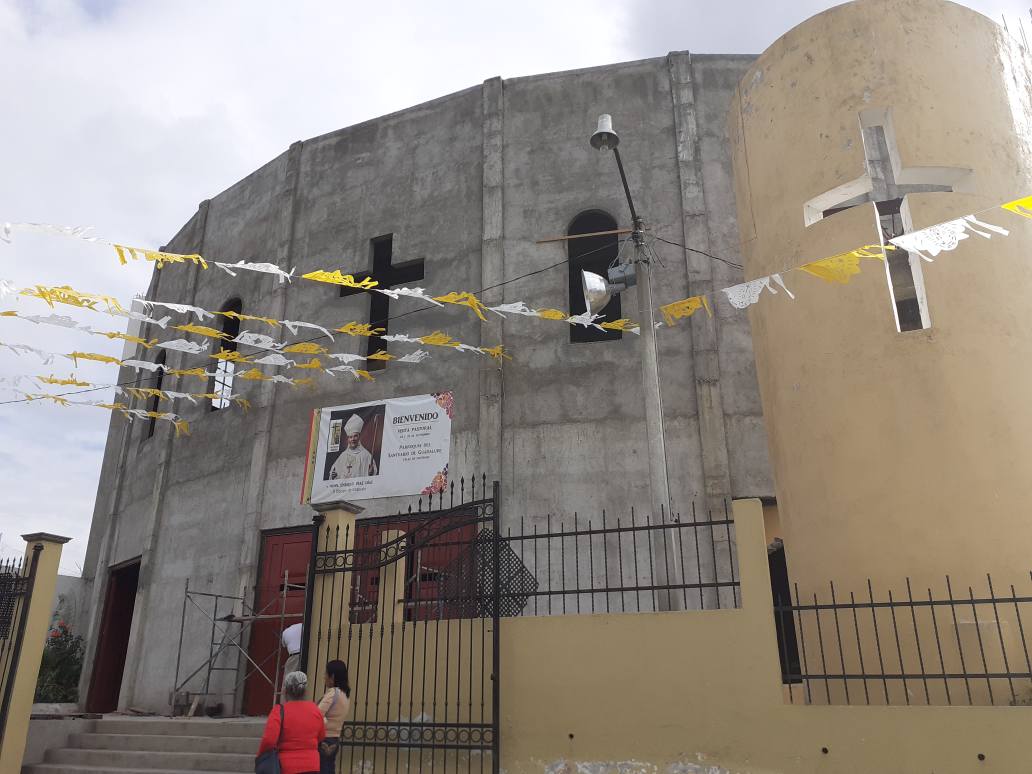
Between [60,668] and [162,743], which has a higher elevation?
[60,668]

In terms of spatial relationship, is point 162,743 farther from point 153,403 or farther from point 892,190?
point 892,190

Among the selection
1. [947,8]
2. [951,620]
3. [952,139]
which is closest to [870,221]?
[952,139]

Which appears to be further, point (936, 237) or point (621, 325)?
point (621, 325)

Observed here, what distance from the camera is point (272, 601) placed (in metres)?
14.6

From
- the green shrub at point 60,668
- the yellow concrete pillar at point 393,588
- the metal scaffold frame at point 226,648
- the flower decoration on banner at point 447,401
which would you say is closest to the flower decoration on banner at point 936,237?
the yellow concrete pillar at point 393,588

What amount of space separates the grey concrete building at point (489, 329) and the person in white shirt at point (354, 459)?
0.52 metres

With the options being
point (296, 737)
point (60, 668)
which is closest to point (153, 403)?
point (60, 668)

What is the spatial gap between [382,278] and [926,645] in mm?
11647

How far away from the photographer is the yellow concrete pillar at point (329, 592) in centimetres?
898

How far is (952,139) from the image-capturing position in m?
8.52

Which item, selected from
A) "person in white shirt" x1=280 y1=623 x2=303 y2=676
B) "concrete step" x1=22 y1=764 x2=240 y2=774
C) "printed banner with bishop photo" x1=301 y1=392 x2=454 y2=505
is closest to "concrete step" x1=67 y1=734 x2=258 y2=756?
"concrete step" x1=22 y1=764 x2=240 y2=774

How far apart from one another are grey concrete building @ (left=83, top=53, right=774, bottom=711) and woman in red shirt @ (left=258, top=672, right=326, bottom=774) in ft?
23.2

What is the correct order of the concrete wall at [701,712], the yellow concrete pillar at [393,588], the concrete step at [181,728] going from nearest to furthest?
the concrete wall at [701,712] → the yellow concrete pillar at [393,588] → the concrete step at [181,728]

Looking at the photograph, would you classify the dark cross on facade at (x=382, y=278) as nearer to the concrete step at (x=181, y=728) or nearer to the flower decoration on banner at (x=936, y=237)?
the concrete step at (x=181, y=728)
